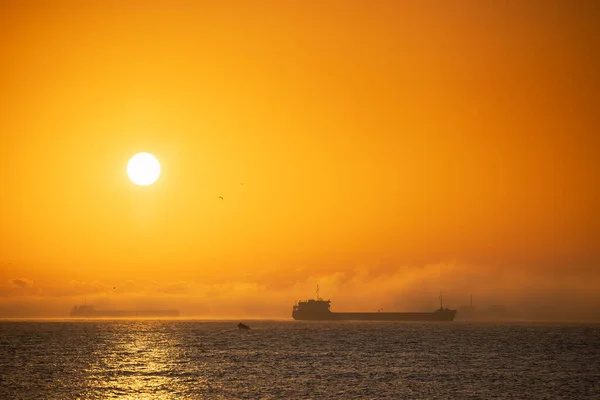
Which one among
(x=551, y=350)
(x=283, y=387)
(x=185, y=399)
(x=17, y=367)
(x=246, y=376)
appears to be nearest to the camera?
(x=185, y=399)

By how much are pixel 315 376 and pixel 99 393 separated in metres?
25.9

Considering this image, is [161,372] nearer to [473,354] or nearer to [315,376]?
[315,376]

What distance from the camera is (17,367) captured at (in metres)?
88.0

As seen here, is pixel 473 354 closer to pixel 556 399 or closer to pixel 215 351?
pixel 215 351

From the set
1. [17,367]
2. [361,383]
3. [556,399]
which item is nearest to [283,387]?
[361,383]

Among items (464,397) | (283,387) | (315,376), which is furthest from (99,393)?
(464,397)

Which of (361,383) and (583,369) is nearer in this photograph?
(361,383)

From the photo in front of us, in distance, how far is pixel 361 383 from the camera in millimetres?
72625

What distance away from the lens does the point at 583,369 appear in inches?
3588

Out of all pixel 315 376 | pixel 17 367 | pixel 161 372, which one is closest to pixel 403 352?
pixel 315 376

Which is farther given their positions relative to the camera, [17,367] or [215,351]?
[215,351]

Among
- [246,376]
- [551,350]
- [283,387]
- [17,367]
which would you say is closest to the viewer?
[283,387]

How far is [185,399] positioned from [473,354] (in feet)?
230

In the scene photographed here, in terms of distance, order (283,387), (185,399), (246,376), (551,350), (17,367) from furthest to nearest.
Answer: (551,350) → (17,367) → (246,376) → (283,387) → (185,399)
